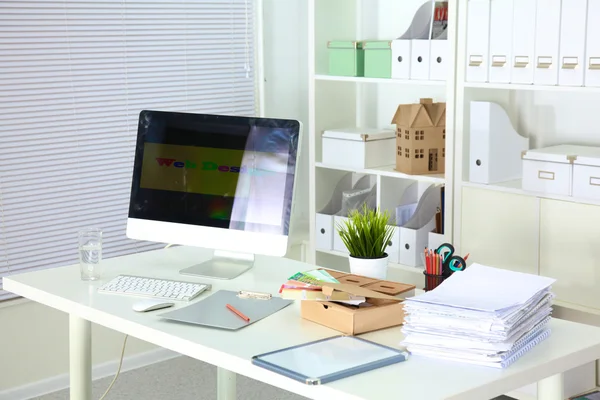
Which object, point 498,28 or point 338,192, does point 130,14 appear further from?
point 498,28

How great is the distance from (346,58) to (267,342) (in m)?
2.08

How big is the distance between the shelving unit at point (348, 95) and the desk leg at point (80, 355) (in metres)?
1.53

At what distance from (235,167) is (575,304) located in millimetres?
1319

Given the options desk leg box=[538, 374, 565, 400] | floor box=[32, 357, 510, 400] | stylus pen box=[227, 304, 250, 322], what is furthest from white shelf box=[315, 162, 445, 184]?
desk leg box=[538, 374, 565, 400]

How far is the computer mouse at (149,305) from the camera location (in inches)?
85.8

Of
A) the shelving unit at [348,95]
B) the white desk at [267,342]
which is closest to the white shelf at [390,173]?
the shelving unit at [348,95]

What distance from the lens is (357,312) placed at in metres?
1.97

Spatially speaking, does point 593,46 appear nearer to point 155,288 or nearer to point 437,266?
point 437,266

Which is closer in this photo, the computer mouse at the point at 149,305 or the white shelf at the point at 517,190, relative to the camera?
the computer mouse at the point at 149,305

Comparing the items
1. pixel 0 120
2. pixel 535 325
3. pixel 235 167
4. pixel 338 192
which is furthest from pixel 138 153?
pixel 338 192

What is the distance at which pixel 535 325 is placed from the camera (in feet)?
6.23

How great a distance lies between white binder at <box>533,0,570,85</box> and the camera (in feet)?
9.68

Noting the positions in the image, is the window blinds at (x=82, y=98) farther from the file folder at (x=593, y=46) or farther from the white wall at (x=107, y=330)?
the file folder at (x=593, y=46)

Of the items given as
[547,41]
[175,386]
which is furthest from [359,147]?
[175,386]
